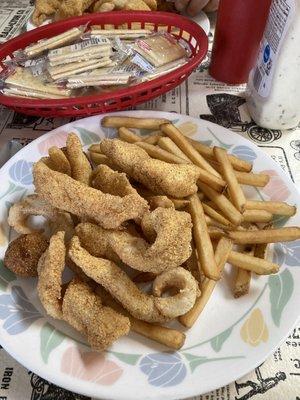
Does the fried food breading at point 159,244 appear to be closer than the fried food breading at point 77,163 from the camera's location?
Yes

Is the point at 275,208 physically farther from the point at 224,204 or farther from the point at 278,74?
the point at 278,74

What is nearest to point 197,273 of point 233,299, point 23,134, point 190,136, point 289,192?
point 233,299

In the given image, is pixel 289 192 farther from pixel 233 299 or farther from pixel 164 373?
pixel 164 373

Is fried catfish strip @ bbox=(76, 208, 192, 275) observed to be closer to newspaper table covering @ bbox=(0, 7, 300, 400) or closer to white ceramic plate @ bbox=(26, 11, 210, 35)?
newspaper table covering @ bbox=(0, 7, 300, 400)

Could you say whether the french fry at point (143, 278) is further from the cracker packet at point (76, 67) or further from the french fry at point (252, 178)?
the cracker packet at point (76, 67)

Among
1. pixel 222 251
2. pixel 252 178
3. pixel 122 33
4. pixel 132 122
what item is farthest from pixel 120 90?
pixel 222 251

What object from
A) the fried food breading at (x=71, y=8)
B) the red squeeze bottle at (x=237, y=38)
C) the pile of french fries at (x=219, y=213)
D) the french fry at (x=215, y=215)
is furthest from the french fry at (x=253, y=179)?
the fried food breading at (x=71, y=8)
